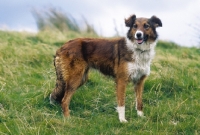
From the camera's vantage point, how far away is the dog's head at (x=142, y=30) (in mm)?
6930

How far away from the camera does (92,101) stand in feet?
25.4

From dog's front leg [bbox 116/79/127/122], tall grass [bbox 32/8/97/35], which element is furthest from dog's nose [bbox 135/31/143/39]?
tall grass [bbox 32/8/97/35]

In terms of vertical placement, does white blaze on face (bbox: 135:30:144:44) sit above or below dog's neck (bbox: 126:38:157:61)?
above

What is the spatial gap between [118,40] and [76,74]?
0.95 metres

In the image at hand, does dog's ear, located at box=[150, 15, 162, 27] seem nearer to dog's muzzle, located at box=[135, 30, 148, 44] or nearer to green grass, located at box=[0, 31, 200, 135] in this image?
dog's muzzle, located at box=[135, 30, 148, 44]

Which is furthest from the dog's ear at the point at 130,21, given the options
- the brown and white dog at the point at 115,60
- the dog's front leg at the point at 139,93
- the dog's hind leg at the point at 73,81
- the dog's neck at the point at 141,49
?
the dog's hind leg at the point at 73,81

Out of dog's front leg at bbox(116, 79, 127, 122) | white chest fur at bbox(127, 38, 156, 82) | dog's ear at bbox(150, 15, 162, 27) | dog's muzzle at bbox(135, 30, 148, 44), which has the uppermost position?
dog's ear at bbox(150, 15, 162, 27)

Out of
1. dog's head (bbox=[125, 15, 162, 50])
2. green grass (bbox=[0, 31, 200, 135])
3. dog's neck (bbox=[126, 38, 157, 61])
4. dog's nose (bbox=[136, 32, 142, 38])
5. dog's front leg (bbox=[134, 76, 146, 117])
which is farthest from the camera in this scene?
dog's front leg (bbox=[134, 76, 146, 117])

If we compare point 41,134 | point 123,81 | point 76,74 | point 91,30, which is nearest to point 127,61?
point 123,81

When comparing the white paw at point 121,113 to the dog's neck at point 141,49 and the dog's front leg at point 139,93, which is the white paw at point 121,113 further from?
the dog's neck at point 141,49

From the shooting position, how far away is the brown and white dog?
279 inches

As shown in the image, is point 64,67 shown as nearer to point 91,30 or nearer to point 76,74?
point 76,74

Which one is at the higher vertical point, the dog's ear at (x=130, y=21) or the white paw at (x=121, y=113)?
the dog's ear at (x=130, y=21)

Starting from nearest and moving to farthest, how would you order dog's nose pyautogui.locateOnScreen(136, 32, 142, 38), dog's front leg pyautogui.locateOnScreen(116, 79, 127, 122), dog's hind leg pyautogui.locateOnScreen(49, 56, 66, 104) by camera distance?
1. dog's nose pyautogui.locateOnScreen(136, 32, 142, 38)
2. dog's front leg pyautogui.locateOnScreen(116, 79, 127, 122)
3. dog's hind leg pyautogui.locateOnScreen(49, 56, 66, 104)
